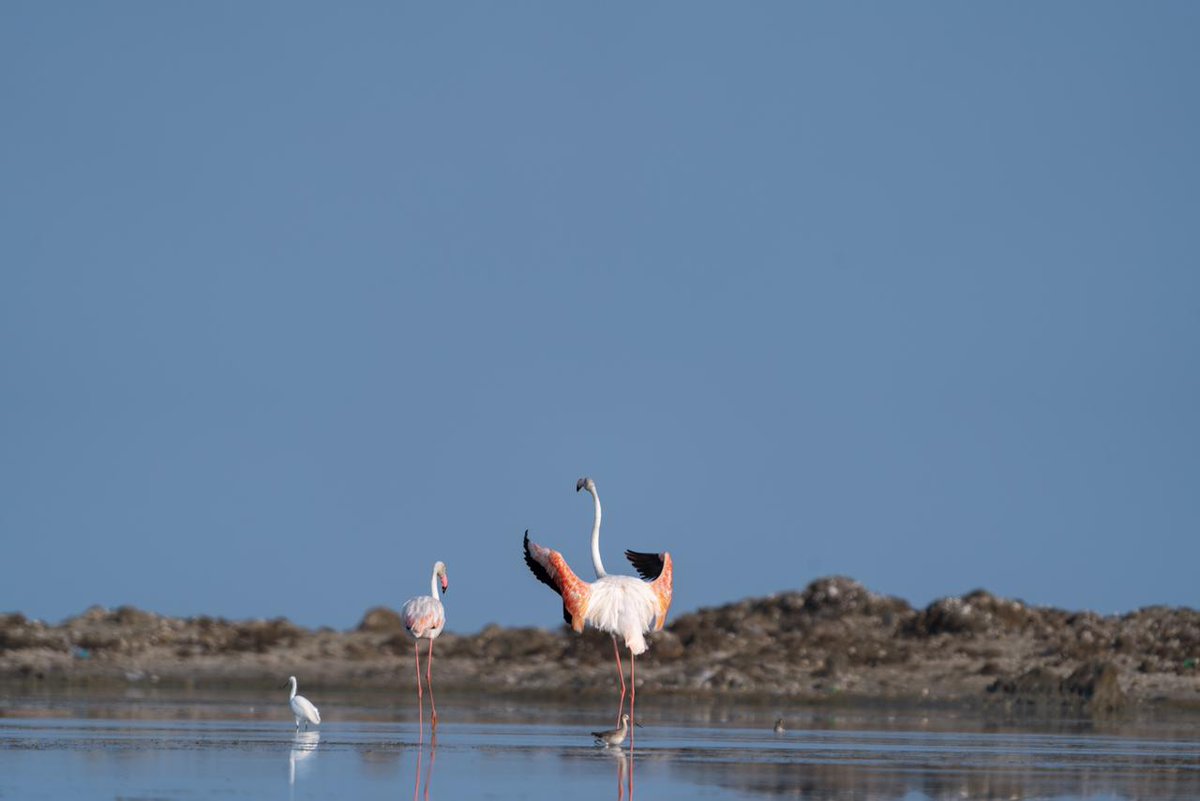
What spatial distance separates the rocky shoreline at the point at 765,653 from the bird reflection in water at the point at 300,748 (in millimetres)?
14573

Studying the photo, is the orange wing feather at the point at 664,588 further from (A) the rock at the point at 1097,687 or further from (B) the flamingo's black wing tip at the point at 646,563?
(A) the rock at the point at 1097,687

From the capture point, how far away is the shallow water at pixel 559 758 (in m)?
15.9

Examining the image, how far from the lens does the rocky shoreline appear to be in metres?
36.3

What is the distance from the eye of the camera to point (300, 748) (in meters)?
20.2

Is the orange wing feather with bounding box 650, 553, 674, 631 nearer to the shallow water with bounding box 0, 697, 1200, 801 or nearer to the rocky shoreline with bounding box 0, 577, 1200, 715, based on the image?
the shallow water with bounding box 0, 697, 1200, 801

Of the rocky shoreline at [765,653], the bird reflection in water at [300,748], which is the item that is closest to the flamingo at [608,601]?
the bird reflection in water at [300,748]

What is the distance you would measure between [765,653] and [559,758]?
20.8 meters

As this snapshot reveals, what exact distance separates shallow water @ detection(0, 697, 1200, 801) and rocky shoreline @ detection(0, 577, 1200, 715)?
296 inches

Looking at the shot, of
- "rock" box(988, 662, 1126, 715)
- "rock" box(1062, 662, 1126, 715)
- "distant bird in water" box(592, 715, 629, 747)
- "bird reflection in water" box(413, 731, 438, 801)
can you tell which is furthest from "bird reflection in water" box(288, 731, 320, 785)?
"rock" box(1062, 662, 1126, 715)

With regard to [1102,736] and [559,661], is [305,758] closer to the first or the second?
[1102,736]

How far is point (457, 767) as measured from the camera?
18.1 m

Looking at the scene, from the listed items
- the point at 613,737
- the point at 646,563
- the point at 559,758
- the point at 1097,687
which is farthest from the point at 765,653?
the point at 559,758

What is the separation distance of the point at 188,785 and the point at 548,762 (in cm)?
443

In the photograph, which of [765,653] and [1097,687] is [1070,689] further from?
[765,653]
